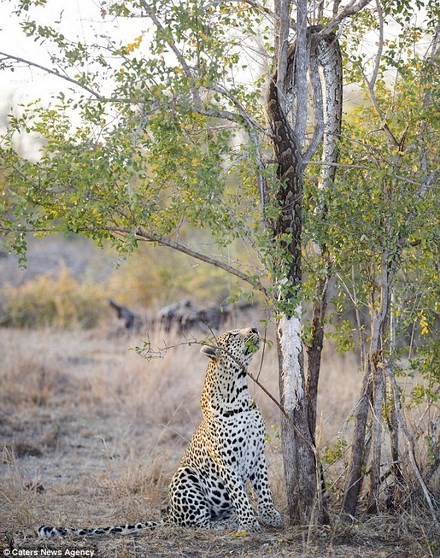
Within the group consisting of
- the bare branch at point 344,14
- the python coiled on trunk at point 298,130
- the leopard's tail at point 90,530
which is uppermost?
the bare branch at point 344,14

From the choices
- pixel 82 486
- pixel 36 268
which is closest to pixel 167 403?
pixel 82 486

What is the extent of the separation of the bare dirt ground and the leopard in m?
0.21

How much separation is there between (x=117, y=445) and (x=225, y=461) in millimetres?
3425

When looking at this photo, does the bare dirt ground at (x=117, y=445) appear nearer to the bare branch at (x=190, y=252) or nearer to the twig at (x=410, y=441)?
the twig at (x=410, y=441)

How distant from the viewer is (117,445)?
9.64 m

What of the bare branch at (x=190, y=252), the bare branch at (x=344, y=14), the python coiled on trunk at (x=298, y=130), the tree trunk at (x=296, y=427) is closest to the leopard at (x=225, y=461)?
the tree trunk at (x=296, y=427)

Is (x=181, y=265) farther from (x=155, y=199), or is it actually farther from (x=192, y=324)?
(x=155, y=199)

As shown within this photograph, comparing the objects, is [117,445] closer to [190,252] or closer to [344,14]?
[190,252]

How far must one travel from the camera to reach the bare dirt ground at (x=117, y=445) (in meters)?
5.79

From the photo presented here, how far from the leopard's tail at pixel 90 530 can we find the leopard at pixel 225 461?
45 millimetres

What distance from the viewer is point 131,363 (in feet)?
40.7

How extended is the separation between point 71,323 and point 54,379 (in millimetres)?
5556

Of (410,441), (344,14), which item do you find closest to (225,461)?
(410,441)

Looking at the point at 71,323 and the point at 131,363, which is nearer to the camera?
the point at 131,363
